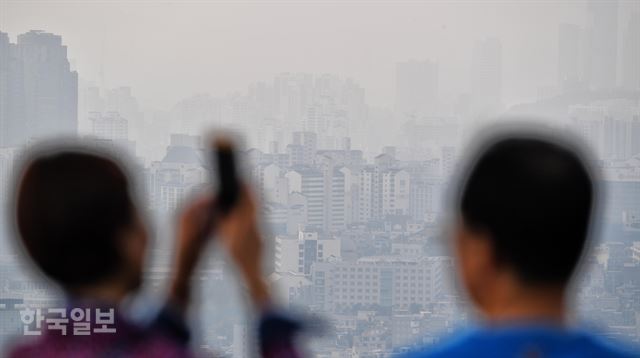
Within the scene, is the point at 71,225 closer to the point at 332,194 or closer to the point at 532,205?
the point at 532,205

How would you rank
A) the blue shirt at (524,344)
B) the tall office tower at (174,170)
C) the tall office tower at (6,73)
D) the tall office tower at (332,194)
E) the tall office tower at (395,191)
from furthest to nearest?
the tall office tower at (395,191), the tall office tower at (332,194), the tall office tower at (6,73), the tall office tower at (174,170), the blue shirt at (524,344)

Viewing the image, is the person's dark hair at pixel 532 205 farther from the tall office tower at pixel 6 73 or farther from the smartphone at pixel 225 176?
the tall office tower at pixel 6 73

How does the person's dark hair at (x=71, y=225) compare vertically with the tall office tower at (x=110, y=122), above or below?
above

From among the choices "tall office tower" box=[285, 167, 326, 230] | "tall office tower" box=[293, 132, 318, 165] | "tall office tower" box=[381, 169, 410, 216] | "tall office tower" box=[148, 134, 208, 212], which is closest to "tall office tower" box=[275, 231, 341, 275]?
"tall office tower" box=[285, 167, 326, 230]

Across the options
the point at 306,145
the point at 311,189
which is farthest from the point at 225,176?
the point at 306,145

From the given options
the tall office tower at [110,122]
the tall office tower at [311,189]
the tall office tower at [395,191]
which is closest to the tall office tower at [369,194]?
the tall office tower at [395,191]

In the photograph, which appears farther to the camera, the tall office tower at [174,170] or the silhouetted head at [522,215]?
the tall office tower at [174,170]

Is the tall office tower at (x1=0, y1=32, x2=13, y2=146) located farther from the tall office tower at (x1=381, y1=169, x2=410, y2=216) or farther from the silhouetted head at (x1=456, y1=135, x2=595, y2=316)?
the silhouetted head at (x1=456, y1=135, x2=595, y2=316)
